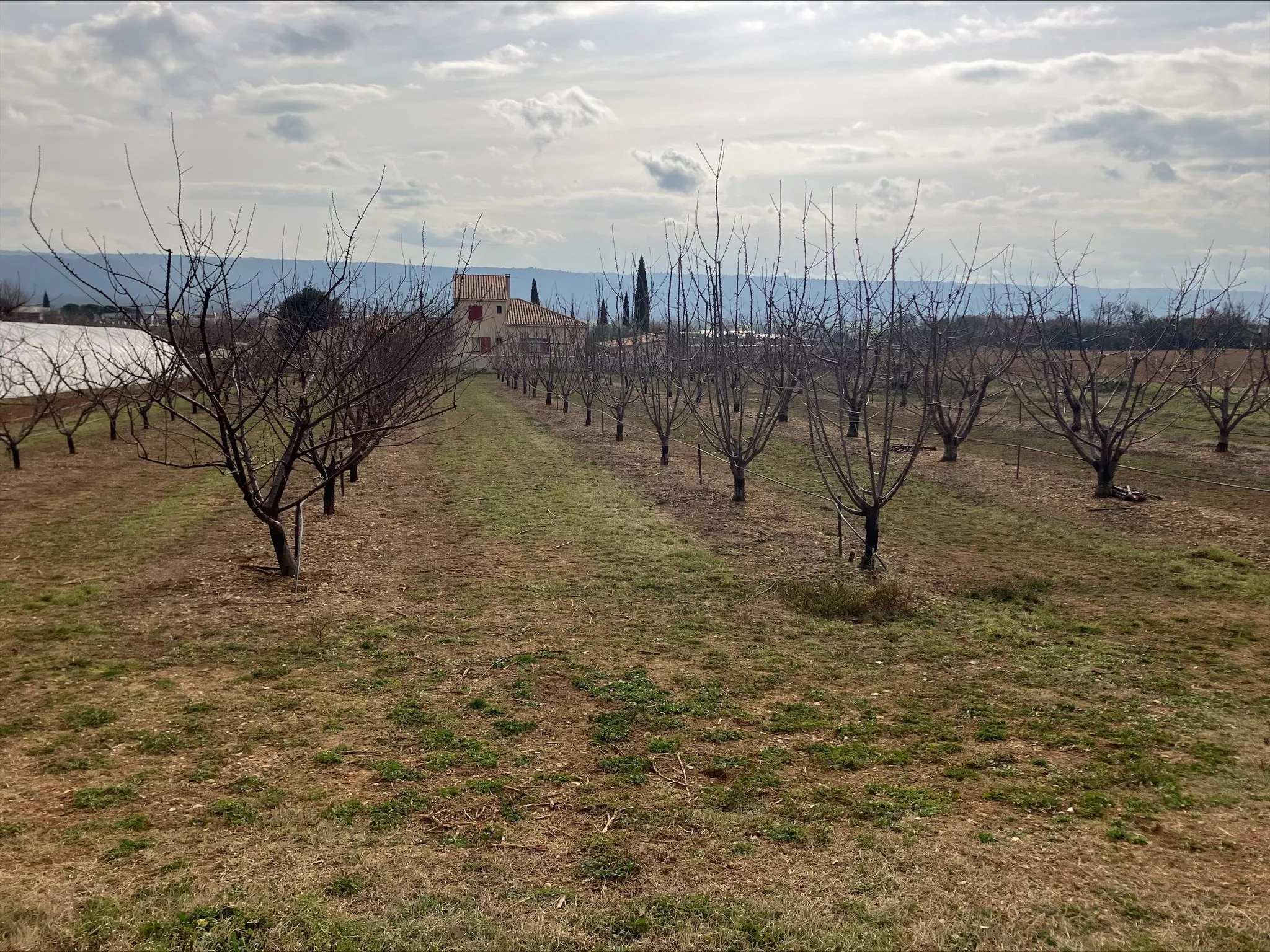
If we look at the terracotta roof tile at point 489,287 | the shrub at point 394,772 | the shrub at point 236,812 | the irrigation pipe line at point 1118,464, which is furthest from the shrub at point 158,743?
the terracotta roof tile at point 489,287

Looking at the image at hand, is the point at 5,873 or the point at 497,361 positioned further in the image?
the point at 497,361

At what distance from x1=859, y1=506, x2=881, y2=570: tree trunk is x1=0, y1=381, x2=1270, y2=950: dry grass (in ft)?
1.42

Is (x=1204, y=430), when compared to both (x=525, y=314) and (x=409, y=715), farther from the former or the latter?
(x=525, y=314)

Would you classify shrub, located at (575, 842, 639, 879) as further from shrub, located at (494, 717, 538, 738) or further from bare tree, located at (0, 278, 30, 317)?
bare tree, located at (0, 278, 30, 317)

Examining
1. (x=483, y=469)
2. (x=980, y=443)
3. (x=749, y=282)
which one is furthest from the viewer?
(x=980, y=443)

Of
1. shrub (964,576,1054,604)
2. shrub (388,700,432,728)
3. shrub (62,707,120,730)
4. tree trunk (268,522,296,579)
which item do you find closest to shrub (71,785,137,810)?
shrub (62,707,120,730)

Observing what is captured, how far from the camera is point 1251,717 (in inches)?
237

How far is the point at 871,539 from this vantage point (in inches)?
403

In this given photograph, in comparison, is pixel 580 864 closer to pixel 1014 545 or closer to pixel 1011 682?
pixel 1011 682

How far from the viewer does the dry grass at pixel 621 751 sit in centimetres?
388

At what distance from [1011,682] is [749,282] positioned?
7458mm

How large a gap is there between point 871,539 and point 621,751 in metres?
5.45

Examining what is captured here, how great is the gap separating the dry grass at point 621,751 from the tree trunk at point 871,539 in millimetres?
434

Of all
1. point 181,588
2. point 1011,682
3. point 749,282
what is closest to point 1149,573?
point 1011,682
